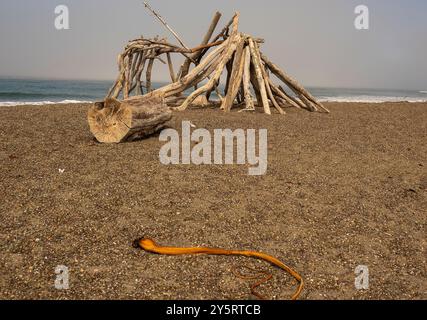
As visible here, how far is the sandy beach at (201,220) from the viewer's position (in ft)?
9.50

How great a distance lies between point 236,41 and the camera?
12.6 m

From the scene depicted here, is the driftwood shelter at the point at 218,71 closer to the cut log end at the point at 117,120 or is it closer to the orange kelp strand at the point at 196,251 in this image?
the cut log end at the point at 117,120

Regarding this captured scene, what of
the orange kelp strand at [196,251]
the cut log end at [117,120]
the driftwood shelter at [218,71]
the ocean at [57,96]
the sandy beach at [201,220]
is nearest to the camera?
the sandy beach at [201,220]

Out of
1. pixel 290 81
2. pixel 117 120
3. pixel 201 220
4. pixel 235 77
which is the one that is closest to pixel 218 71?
pixel 235 77

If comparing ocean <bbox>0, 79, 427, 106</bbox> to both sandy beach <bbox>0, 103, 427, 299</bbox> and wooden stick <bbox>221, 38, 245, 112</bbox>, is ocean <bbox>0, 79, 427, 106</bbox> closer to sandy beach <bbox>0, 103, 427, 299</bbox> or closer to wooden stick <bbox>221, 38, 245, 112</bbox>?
wooden stick <bbox>221, 38, 245, 112</bbox>

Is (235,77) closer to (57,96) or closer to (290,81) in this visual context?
(290,81)

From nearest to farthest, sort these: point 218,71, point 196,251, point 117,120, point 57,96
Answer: point 196,251, point 117,120, point 218,71, point 57,96

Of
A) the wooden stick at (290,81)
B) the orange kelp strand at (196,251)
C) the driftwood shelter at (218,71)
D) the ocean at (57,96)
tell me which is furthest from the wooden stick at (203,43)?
the orange kelp strand at (196,251)

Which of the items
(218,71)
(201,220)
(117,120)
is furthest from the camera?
(218,71)

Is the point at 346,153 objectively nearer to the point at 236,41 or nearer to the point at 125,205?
the point at 125,205

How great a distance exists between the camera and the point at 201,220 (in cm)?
391

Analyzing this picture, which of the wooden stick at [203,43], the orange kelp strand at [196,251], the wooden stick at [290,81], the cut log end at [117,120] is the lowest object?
the orange kelp strand at [196,251]

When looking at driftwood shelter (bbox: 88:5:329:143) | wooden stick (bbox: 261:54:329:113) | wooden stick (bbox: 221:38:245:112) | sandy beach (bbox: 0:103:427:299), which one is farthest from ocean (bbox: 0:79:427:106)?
sandy beach (bbox: 0:103:427:299)

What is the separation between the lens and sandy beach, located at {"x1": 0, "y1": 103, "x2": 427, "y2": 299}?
290 centimetres
